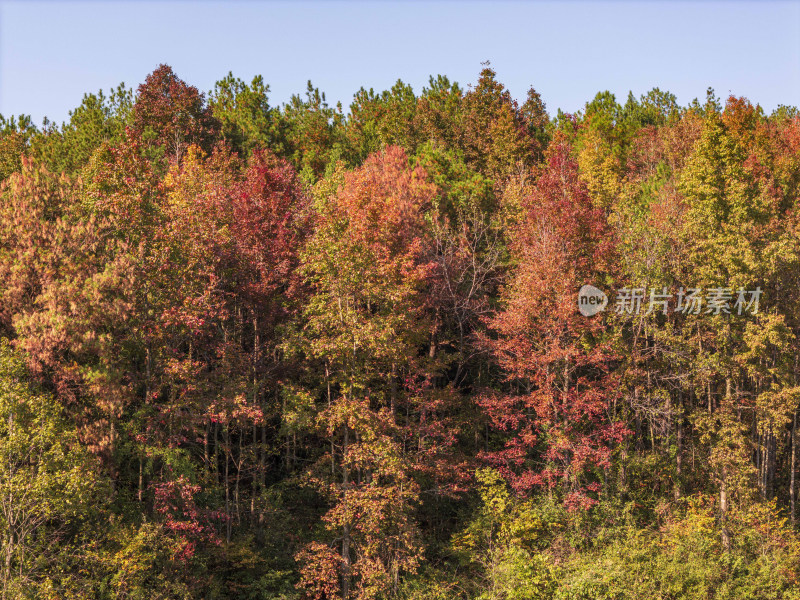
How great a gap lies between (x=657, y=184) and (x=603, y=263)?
10733 mm

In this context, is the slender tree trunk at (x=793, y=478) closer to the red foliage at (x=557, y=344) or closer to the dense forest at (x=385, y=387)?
the dense forest at (x=385, y=387)

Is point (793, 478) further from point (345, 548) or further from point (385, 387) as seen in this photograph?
point (345, 548)

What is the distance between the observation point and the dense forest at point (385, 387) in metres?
19.0

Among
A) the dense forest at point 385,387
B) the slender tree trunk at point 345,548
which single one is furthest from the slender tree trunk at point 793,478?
the slender tree trunk at point 345,548

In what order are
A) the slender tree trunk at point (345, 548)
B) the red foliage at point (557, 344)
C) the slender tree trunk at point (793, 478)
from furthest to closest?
the slender tree trunk at point (793, 478) < the red foliage at point (557, 344) < the slender tree trunk at point (345, 548)

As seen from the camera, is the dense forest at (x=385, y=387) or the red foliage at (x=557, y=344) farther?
the red foliage at (x=557, y=344)

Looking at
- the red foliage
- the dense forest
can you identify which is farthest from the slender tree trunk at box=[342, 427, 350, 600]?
the red foliage

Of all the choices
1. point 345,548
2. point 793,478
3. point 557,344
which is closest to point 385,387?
point 345,548

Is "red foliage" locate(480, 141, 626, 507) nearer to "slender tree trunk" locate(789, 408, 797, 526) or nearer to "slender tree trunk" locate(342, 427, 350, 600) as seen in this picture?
"slender tree trunk" locate(342, 427, 350, 600)

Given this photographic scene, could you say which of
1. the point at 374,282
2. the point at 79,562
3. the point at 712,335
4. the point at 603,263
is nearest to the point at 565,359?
the point at 603,263

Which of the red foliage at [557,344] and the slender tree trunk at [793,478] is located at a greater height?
the red foliage at [557,344]

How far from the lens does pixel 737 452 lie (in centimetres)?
2483

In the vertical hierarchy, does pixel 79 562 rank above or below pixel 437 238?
below

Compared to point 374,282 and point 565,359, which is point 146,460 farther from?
point 565,359
